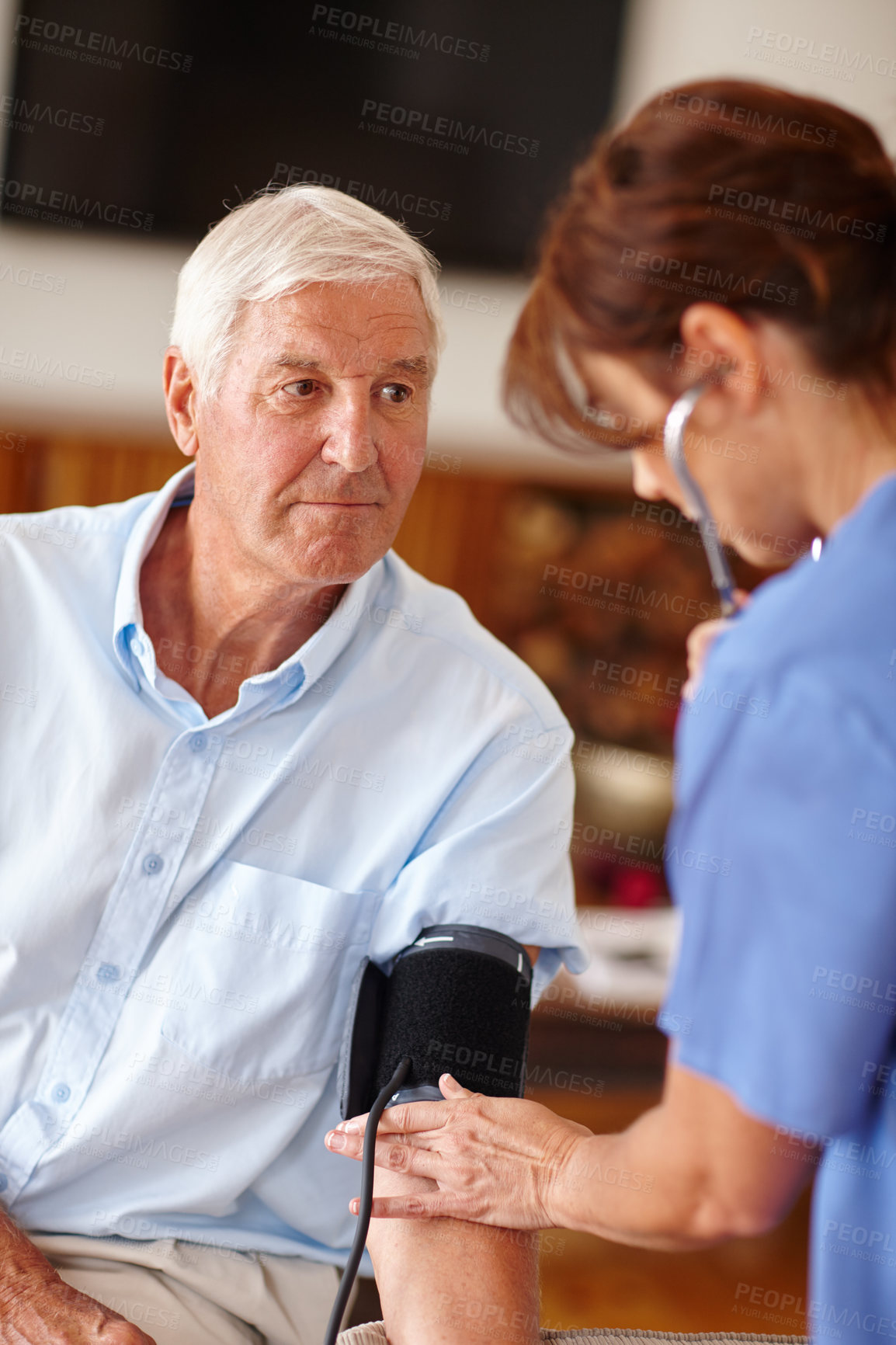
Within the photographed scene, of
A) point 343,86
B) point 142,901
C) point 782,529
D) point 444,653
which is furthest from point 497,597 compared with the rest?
point 782,529

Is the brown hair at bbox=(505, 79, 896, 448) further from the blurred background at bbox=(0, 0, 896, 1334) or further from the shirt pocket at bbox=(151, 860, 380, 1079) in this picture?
the blurred background at bbox=(0, 0, 896, 1334)

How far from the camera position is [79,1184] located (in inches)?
42.6

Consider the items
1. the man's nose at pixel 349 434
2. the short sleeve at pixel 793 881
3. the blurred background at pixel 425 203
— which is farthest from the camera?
the blurred background at pixel 425 203

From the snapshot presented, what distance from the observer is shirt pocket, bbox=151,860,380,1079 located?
1.08 meters

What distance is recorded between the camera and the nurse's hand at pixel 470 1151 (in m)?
0.93

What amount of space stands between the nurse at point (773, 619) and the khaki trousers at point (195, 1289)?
0.52m

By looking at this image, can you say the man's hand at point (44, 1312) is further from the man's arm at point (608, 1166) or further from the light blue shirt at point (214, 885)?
the man's arm at point (608, 1166)

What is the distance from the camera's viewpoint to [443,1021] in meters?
1.02

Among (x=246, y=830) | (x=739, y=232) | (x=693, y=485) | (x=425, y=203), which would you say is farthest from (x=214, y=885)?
(x=425, y=203)

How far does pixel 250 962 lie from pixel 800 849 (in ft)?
2.01

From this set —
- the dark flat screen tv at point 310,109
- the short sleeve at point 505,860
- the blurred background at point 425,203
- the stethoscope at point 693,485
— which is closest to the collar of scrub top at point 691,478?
the stethoscope at point 693,485

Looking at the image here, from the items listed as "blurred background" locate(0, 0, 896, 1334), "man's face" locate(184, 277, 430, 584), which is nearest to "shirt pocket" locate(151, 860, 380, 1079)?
"man's face" locate(184, 277, 430, 584)

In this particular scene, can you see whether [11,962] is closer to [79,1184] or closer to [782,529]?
[79,1184]

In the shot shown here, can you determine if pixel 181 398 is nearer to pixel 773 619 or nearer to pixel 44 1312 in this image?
pixel 773 619
